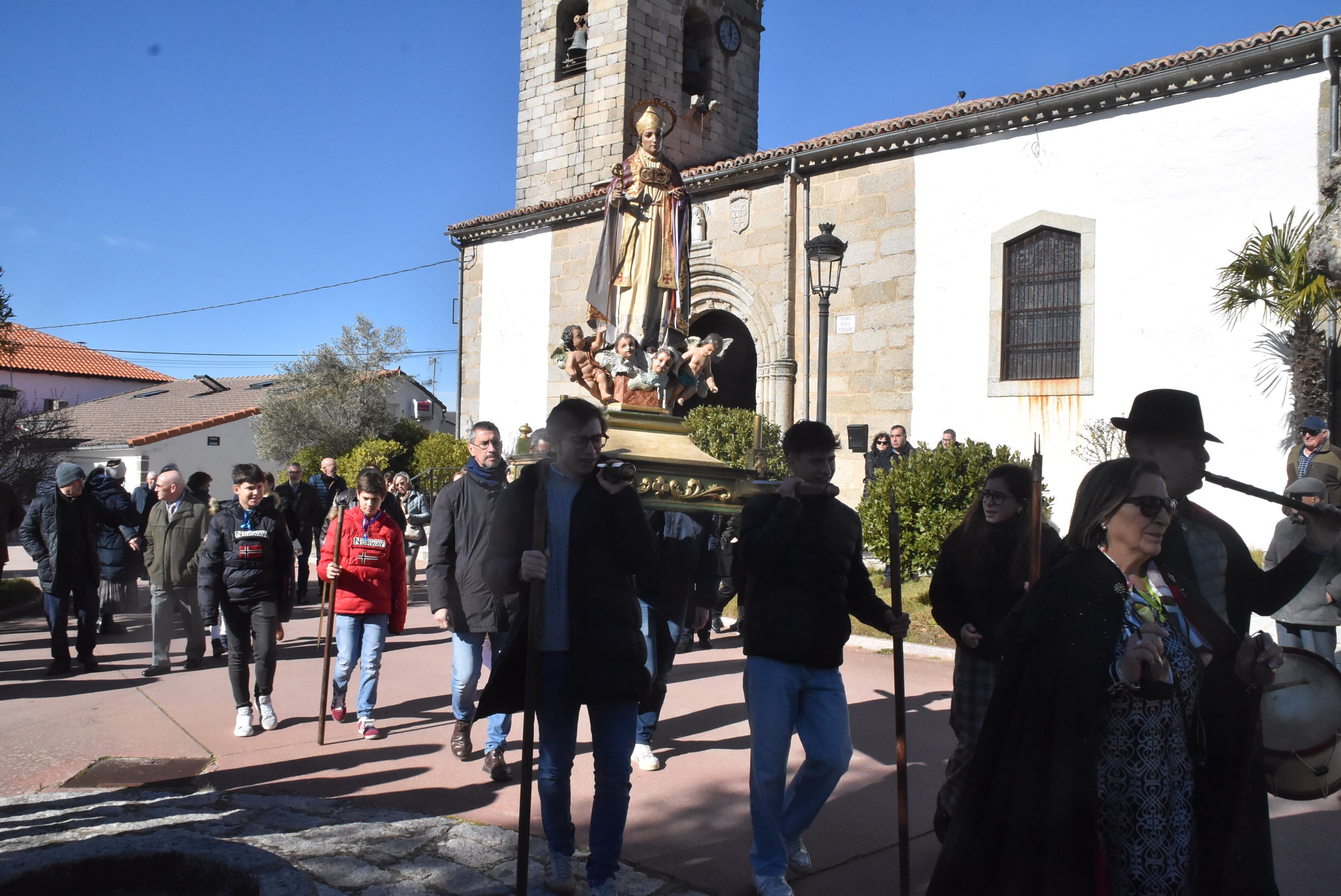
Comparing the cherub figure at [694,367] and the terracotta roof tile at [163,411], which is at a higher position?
the terracotta roof tile at [163,411]

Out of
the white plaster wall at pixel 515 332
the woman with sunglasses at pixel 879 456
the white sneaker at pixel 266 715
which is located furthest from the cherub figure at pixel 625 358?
the white plaster wall at pixel 515 332

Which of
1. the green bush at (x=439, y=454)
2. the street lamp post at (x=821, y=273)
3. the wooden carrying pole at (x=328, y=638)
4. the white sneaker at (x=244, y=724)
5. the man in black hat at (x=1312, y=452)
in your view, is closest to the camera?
the wooden carrying pole at (x=328, y=638)

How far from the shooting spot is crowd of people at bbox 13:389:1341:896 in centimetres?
262

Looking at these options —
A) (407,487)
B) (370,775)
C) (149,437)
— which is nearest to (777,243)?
(407,487)

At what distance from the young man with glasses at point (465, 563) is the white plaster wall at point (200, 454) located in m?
31.1

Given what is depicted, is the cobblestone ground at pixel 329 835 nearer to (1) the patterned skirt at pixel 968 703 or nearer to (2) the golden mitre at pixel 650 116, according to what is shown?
(1) the patterned skirt at pixel 968 703

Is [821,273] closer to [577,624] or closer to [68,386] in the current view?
[577,624]

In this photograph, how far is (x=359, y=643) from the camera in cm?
651

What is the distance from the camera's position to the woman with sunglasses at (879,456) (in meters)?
14.5

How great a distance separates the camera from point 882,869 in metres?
4.12

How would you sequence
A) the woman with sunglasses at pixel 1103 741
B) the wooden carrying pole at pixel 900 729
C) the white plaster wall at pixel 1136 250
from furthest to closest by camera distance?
the white plaster wall at pixel 1136 250 < the wooden carrying pole at pixel 900 729 < the woman with sunglasses at pixel 1103 741

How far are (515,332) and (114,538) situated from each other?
14.1 metres

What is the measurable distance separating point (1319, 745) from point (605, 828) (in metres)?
2.38

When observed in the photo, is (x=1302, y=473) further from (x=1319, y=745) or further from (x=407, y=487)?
(x=407, y=487)
